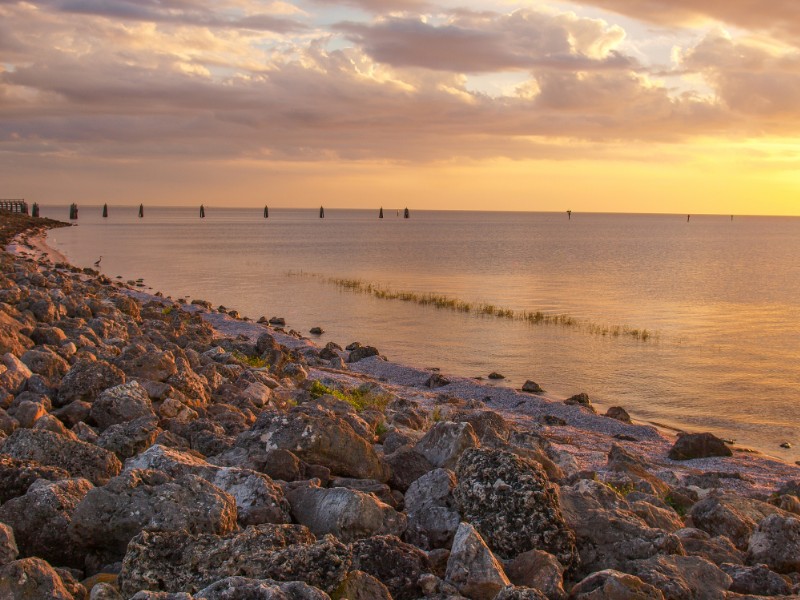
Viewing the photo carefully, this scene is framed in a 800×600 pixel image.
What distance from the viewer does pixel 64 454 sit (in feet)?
20.9

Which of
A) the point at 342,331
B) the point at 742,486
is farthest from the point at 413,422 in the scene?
the point at 342,331

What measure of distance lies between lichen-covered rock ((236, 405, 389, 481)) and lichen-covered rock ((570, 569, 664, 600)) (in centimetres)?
261

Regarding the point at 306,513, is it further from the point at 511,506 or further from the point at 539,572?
the point at 539,572

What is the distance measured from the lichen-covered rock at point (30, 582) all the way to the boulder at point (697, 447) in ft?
40.6

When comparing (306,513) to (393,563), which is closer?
(393,563)

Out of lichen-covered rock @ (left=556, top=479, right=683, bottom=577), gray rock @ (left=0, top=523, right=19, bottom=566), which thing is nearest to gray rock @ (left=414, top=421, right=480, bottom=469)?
lichen-covered rock @ (left=556, top=479, right=683, bottom=577)

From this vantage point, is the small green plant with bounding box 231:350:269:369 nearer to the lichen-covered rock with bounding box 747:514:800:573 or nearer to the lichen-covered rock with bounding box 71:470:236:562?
the lichen-covered rock with bounding box 71:470:236:562

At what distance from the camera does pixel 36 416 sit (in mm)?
7898

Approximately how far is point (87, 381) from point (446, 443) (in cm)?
435

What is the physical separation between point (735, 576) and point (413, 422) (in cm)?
637

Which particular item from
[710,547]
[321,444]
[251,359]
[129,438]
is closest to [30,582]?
[129,438]

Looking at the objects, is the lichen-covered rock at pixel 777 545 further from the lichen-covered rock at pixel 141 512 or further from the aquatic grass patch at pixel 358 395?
the aquatic grass patch at pixel 358 395

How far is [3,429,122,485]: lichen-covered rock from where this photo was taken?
20.7 ft

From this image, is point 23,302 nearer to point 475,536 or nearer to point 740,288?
point 475,536
